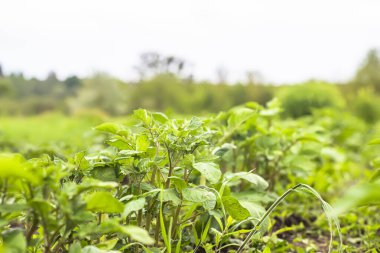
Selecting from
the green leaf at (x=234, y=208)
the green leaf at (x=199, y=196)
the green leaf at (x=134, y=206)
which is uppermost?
the green leaf at (x=134, y=206)

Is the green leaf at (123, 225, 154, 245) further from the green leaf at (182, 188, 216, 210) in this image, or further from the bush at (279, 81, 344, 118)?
the bush at (279, 81, 344, 118)

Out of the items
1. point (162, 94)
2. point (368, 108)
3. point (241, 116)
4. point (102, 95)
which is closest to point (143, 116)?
point (241, 116)

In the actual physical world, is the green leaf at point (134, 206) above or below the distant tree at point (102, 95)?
above

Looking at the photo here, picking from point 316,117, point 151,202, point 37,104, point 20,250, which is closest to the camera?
point 20,250

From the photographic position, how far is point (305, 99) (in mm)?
8539

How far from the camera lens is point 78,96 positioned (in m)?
23.6

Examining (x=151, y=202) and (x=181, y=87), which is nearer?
(x=151, y=202)

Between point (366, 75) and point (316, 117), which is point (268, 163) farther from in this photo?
point (366, 75)

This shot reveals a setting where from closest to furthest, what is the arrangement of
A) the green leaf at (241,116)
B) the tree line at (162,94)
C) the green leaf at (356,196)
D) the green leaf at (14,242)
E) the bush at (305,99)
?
the green leaf at (356,196), the green leaf at (14,242), the green leaf at (241,116), the bush at (305,99), the tree line at (162,94)

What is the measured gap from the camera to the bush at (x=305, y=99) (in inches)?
329

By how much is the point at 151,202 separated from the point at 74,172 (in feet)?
0.77

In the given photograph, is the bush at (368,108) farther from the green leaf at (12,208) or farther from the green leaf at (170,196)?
the green leaf at (12,208)

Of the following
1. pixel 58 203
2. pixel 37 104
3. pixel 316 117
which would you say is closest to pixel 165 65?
pixel 37 104

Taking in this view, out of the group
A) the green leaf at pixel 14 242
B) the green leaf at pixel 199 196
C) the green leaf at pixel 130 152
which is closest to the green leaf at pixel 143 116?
the green leaf at pixel 130 152
